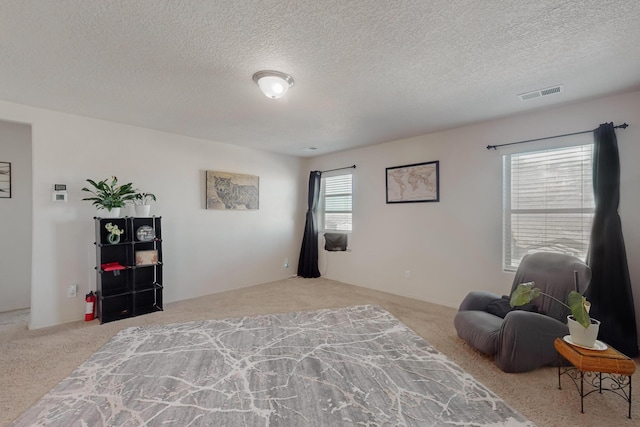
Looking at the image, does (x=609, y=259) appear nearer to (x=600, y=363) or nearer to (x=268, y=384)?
(x=600, y=363)

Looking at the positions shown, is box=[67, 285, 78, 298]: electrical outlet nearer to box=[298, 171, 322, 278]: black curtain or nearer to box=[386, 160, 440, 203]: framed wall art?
box=[298, 171, 322, 278]: black curtain

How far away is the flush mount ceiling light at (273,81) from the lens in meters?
2.26

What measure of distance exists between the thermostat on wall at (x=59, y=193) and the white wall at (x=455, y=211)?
13.3 feet

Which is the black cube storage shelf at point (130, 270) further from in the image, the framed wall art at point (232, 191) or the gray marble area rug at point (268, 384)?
the framed wall art at point (232, 191)

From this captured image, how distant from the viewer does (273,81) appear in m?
2.29

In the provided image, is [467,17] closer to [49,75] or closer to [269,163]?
[49,75]

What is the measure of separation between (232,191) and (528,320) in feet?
13.8

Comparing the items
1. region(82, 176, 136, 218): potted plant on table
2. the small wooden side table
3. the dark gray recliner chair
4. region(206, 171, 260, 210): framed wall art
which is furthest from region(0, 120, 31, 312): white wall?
the small wooden side table

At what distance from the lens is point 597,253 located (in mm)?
2646

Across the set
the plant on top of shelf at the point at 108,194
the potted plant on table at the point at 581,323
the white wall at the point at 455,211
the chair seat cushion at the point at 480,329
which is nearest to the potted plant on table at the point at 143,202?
the plant on top of shelf at the point at 108,194

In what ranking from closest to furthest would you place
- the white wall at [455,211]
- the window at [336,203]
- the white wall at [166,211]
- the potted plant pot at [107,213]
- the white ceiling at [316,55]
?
1. the white ceiling at [316,55]
2. the white wall at [455,211]
3. the white wall at [166,211]
4. the potted plant pot at [107,213]
5. the window at [336,203]

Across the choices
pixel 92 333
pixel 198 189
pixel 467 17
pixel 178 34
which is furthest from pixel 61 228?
pixel 467 17

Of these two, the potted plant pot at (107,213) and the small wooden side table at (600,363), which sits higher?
the potted plant pot at (107,213)

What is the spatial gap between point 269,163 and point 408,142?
8.33 ft
